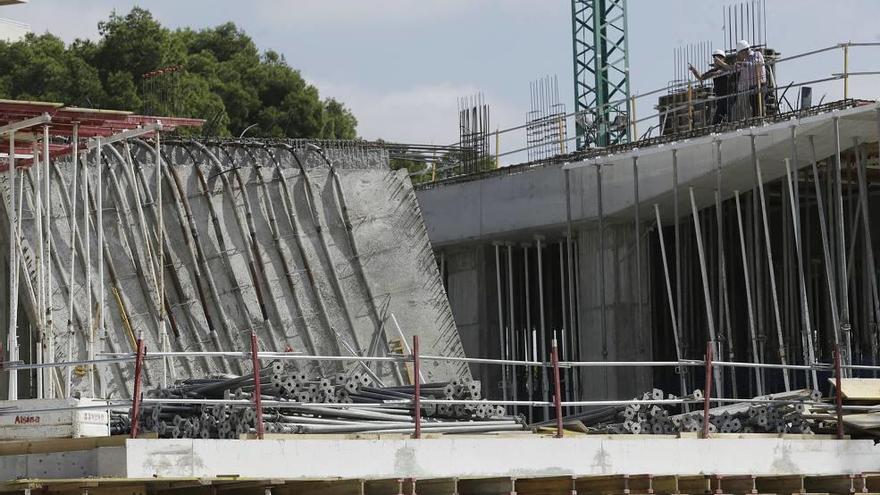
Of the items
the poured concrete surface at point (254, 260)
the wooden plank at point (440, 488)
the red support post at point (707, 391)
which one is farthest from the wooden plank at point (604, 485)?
the poured concrete surface at point (254, 260)

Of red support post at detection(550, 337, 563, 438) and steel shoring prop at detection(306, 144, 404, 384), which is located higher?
steel shoring prop at detection(306, 144, 404, 384)

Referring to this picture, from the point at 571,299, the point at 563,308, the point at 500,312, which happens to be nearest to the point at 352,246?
the point at 500,312

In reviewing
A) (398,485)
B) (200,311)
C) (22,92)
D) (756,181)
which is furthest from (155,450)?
(22,92)

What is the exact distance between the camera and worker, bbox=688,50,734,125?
28.6 metres

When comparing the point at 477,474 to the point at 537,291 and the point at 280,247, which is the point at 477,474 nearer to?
the point at 280,247

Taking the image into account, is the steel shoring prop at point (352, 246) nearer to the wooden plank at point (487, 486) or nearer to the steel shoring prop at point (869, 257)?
the steel shoring prop at point (869, 257)

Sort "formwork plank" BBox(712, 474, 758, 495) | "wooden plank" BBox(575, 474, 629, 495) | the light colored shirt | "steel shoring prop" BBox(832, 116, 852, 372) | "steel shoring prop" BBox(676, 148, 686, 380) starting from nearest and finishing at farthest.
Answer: "wooden plank" BBox(575, 474, 629, 495) → "formwork plank" BBox(712, 474, 758, 495) → "steel shoring prop" BBox(832, 116, 852, 372) → "steel shoring prop" BBox(676, 148, 686, 380) → the light colored shirt

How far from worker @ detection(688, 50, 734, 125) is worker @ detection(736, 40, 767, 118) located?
22cm

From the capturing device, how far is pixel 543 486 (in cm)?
1603

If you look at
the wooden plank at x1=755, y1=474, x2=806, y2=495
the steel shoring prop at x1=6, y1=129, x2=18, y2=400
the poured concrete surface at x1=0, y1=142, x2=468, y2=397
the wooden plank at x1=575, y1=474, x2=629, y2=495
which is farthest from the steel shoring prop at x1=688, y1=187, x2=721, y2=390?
the steel shoring prop at x1=6, y1=129, x2=18, y2=400

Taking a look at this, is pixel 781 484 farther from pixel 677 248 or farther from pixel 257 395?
pixel 677 248

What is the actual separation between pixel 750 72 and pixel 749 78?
0.43 feet

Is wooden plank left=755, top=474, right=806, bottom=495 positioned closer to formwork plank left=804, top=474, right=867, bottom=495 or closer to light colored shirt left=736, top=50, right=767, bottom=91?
formwork plank left=804, top=474, right=867, bottom=495

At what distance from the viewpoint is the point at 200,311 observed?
2648 cm
